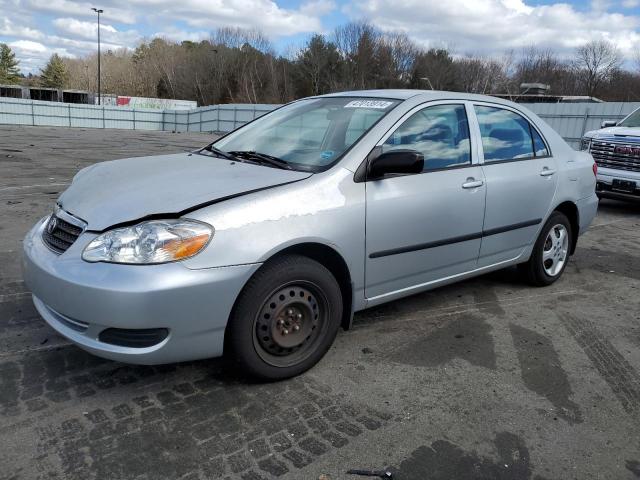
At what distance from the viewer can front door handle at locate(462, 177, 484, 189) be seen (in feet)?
12.4

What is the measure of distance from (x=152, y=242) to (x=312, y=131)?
1531mm

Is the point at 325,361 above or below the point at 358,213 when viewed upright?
below

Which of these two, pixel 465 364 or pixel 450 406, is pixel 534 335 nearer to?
pixel 465 364

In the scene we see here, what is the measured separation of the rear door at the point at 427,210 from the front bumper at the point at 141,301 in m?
0.97

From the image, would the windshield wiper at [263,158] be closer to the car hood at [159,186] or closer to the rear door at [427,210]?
the car hood at [159,186]

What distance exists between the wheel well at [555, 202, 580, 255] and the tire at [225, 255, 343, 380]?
2.80 m

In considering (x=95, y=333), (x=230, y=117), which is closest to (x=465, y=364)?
(x=95, y=333)

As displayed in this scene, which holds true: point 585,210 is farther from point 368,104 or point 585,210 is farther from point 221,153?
point 221,153

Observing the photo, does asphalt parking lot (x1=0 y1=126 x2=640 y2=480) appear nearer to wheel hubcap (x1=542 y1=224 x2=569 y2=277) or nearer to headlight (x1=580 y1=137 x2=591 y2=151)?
wheel hubcap (x1=542 y1=224 x2=569 y2=277)

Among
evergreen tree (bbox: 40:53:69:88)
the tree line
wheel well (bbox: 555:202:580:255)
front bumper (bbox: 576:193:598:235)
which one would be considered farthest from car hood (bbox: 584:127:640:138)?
evergreen tree (bbox: 40:53:69:88)

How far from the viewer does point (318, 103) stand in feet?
13.4

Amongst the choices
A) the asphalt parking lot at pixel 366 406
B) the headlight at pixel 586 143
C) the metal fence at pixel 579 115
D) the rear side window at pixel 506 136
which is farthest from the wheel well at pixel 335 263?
the metal fence at pixel 579 115

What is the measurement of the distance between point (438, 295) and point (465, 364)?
1252mm

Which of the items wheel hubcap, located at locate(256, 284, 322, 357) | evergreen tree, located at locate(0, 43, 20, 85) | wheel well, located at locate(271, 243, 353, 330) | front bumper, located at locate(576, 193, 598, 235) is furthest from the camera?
evergreen tree, located at locate(0, 43, 20, 85)
